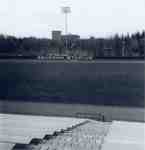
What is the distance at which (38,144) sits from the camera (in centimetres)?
122

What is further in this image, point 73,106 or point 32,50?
point 73,106

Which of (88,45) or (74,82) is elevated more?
(88,45)

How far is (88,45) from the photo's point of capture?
148 cm

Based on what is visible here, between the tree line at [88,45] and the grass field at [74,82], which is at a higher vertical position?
the tree line at [88,45]

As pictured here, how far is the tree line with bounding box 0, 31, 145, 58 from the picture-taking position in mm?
1418

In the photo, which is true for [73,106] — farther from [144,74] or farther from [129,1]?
[129,1]

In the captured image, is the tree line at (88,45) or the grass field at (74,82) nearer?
the tree line at (88,45)

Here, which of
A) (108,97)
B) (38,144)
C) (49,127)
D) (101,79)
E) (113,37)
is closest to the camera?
(38,144)

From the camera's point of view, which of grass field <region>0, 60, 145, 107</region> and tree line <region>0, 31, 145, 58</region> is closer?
tree line <region>0, 31, 145, 58</region>

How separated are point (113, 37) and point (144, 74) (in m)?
0.32

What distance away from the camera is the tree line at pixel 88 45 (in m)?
1.42

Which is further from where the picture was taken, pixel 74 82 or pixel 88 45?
pixel 74 82

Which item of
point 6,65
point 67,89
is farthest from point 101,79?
point 6,65

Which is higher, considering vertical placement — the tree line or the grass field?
the tree line
